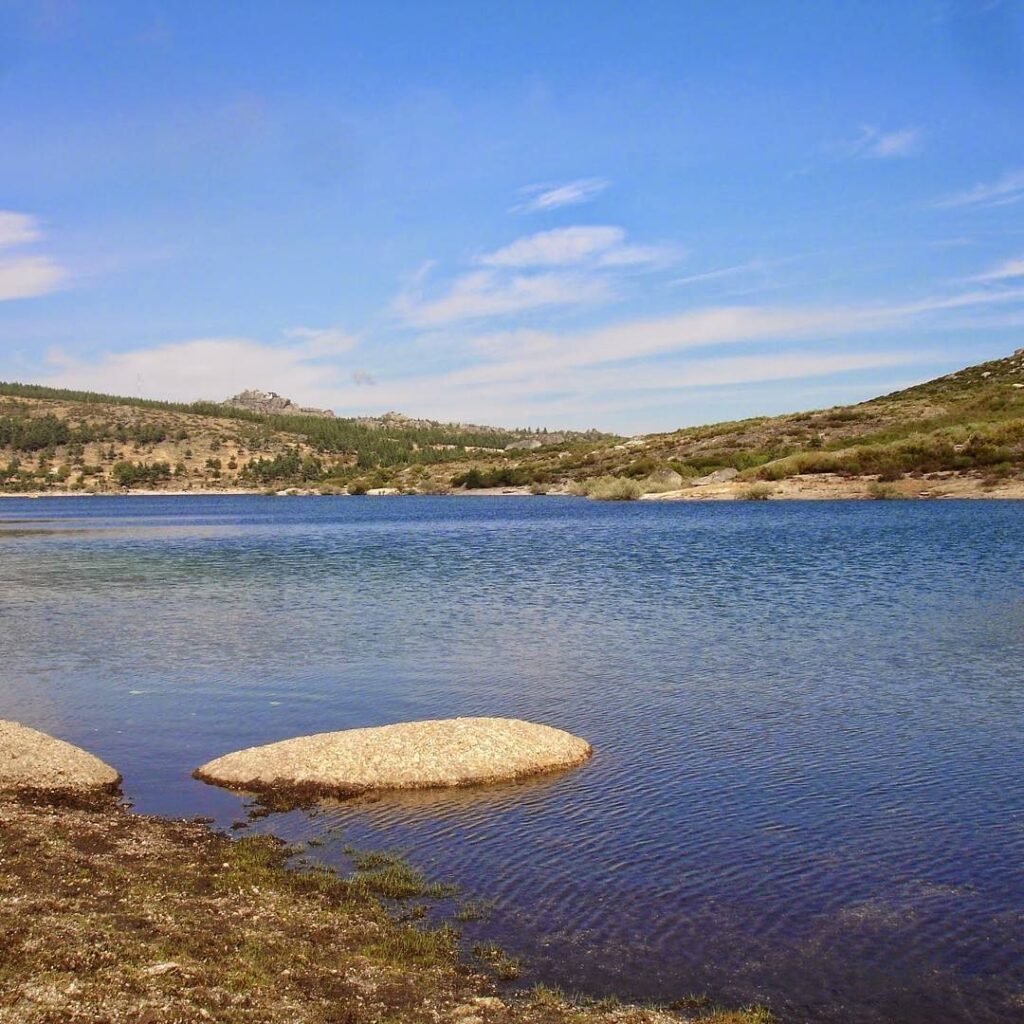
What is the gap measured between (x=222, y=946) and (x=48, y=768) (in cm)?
842

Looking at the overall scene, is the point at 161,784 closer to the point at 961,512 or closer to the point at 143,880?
the point at 143,880

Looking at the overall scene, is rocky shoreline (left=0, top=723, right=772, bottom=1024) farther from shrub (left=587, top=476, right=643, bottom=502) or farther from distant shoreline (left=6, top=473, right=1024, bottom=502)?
shrub (left=587, top=476, right=643, bottom=502)

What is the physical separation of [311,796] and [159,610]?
25888 mm

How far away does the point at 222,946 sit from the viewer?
9875 mm

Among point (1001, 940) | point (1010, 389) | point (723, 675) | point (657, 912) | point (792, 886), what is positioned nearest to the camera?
point (1001, 940)

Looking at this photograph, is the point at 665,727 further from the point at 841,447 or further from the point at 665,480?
the point at 841,447

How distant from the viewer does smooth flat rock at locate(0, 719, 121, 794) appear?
52.9 feet

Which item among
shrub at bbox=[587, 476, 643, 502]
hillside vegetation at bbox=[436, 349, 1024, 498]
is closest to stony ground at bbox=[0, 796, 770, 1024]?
hillside vegetation at bbox=[436, 349, 1024, 498]

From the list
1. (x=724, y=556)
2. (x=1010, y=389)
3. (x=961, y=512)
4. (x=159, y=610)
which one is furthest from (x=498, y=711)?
(x=1010, y=389)

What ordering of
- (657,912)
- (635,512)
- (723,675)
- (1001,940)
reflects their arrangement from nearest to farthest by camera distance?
Result: (1001,940) < (657,912) < (723,675) < (635,512)

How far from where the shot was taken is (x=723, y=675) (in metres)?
25.0

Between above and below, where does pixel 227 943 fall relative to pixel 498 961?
above

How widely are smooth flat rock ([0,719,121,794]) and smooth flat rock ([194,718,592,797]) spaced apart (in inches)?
66.6

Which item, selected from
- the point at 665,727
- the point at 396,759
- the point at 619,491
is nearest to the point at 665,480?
the point at 619,491
